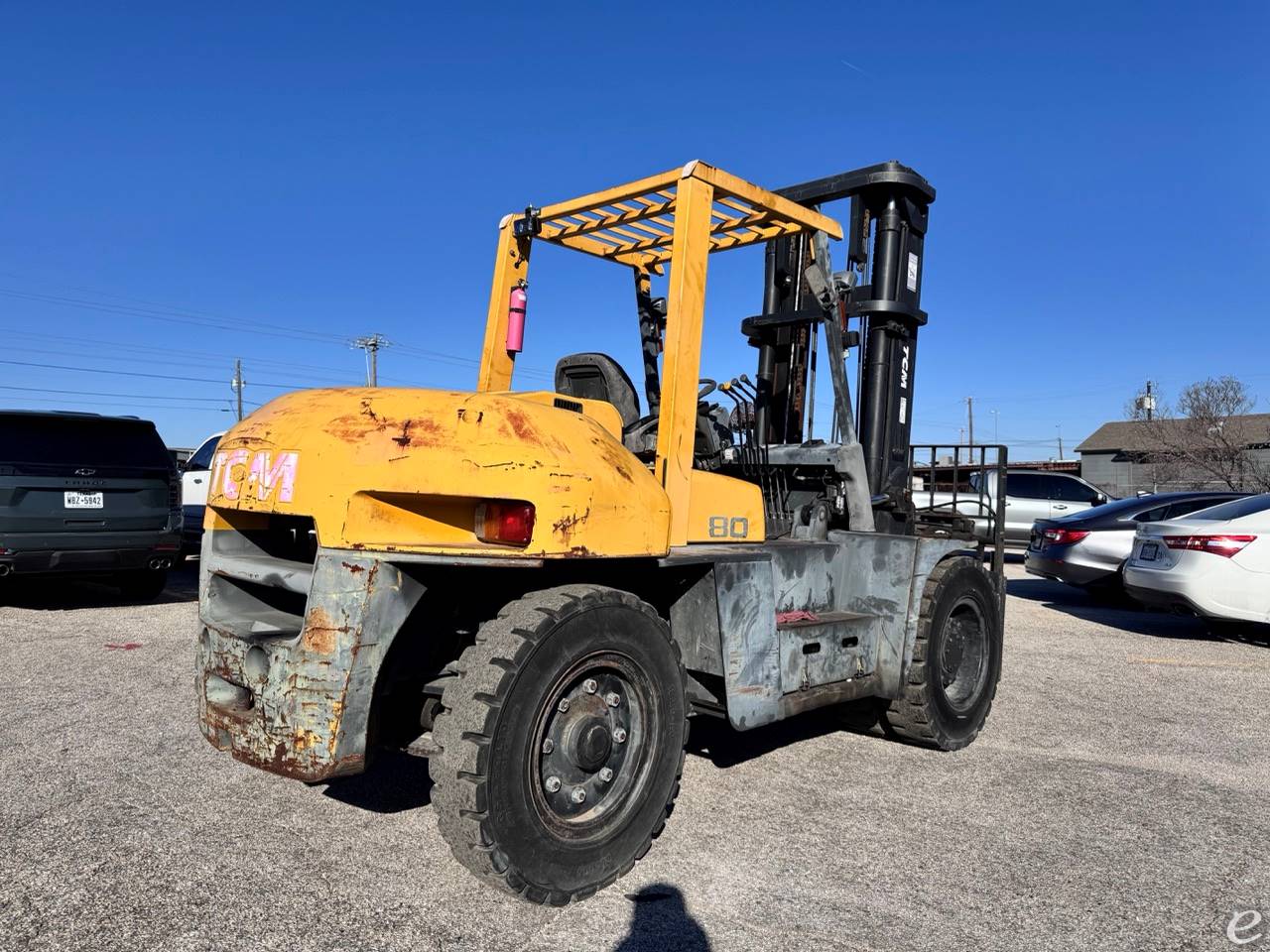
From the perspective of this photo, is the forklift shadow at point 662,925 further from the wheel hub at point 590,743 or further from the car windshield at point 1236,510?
the car windshield at point 1236,510

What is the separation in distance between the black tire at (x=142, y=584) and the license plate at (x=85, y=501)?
1.42 meters

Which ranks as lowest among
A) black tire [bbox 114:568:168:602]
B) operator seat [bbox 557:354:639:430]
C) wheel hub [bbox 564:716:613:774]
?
black tire [bbox 114:568:168:602]

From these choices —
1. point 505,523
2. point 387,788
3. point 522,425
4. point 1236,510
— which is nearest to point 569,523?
point 505,523

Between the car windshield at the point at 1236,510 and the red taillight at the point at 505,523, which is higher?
the car windshield at the point at 1236,510

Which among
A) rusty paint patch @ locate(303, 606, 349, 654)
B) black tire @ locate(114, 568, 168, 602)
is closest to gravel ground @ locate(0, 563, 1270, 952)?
rusty paint patch @ locate(303, 606, 349, 654)

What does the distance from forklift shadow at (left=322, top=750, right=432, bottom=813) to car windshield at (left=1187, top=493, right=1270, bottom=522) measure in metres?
8.06

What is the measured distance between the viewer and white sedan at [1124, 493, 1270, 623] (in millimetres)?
8602

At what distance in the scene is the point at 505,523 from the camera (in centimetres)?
330

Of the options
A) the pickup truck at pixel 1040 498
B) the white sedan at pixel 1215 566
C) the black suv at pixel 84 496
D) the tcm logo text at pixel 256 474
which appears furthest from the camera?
the pickup truck at pixel 1040 498

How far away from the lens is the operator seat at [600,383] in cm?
462

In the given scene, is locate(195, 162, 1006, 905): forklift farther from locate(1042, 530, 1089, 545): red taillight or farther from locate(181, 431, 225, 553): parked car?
locate(181, 431, 225, 553): parked car

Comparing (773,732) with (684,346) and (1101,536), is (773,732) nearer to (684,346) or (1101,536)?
(684,346)

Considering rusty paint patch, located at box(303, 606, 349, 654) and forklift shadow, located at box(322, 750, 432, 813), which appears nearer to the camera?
rusty paint patch, located at box(303, 606, 349, 654)

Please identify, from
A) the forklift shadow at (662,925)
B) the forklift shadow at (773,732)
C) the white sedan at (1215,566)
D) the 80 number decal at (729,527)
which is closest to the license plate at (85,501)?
the forklift shadow at (773,732)
